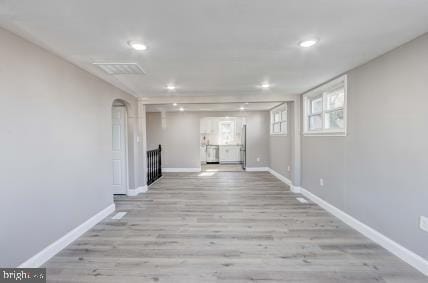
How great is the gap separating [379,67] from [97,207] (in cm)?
425

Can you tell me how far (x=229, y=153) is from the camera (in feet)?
33.7

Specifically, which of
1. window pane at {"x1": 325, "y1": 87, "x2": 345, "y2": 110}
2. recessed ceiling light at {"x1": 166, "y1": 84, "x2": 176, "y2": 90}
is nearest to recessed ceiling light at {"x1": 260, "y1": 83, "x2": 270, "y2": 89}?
window pane at {"x1": 325, "y1": 87, "x2": 345, "y2": 110}

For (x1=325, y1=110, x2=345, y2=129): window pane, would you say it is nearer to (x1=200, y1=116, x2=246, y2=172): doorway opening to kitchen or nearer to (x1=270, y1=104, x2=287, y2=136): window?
(x1=270, y1=104, x2=287, y2=136): window

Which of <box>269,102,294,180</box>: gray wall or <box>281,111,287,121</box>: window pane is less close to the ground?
<box>281,111,287,121</box>: window pane

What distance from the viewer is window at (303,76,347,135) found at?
3506mm

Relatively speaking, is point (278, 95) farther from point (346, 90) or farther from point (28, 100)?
point (28, 100)

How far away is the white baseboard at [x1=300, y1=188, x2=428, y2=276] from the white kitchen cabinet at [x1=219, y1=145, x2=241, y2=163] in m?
6.37

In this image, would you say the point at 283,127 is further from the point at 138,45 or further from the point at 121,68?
the point at 138,45

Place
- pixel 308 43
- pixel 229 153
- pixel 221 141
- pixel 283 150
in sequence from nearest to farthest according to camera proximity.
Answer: pixel 308 43, pixel 283 150, pixel 229 153, pixel 221 141

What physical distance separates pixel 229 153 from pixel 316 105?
6069mm

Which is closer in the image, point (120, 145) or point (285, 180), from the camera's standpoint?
point (120, 145)

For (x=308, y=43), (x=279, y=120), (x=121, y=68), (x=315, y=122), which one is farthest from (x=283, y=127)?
(x=121, y=68)

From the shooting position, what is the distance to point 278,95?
16.3 ft

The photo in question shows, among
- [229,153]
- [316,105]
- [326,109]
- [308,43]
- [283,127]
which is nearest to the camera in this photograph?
[308,43]
